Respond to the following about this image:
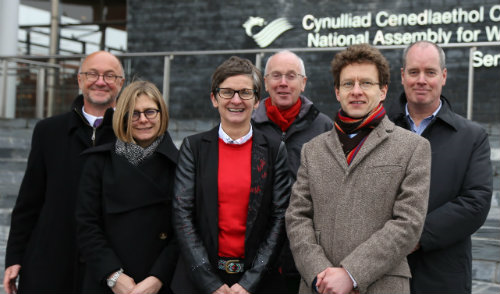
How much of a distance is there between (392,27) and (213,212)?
7.09 meters

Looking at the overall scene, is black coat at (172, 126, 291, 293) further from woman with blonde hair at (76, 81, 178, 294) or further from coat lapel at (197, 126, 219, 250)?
woman with blonde hair at (76, 81, 178, 294)

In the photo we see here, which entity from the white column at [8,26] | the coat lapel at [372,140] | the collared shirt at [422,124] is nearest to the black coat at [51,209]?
the coat lapel at [372,140]

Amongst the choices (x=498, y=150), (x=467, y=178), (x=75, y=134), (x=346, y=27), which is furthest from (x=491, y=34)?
(x=75, y=134)

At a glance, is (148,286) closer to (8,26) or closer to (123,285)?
(123,285)

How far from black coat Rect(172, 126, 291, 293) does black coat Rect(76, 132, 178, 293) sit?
0.13 metres

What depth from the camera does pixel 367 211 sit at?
2266 millimetres

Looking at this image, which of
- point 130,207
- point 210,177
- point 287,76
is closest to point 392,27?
point 287,76

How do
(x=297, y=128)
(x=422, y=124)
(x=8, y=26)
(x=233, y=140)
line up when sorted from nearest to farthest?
(x=233, y=140)
(x=422, y=124)
(x=297, y=128)
(x=8, y=26)

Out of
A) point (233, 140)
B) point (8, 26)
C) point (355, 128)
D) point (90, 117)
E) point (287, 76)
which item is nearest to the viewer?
point (355, 128)

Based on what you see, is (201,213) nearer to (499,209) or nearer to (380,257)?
(380,257)

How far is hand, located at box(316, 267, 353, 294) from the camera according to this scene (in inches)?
85.4

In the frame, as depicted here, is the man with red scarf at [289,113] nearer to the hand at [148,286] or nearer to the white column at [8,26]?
the hand at [148,286]

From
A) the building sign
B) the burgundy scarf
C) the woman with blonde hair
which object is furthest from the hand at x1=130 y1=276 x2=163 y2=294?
the building sign

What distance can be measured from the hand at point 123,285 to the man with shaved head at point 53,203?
42 cm
